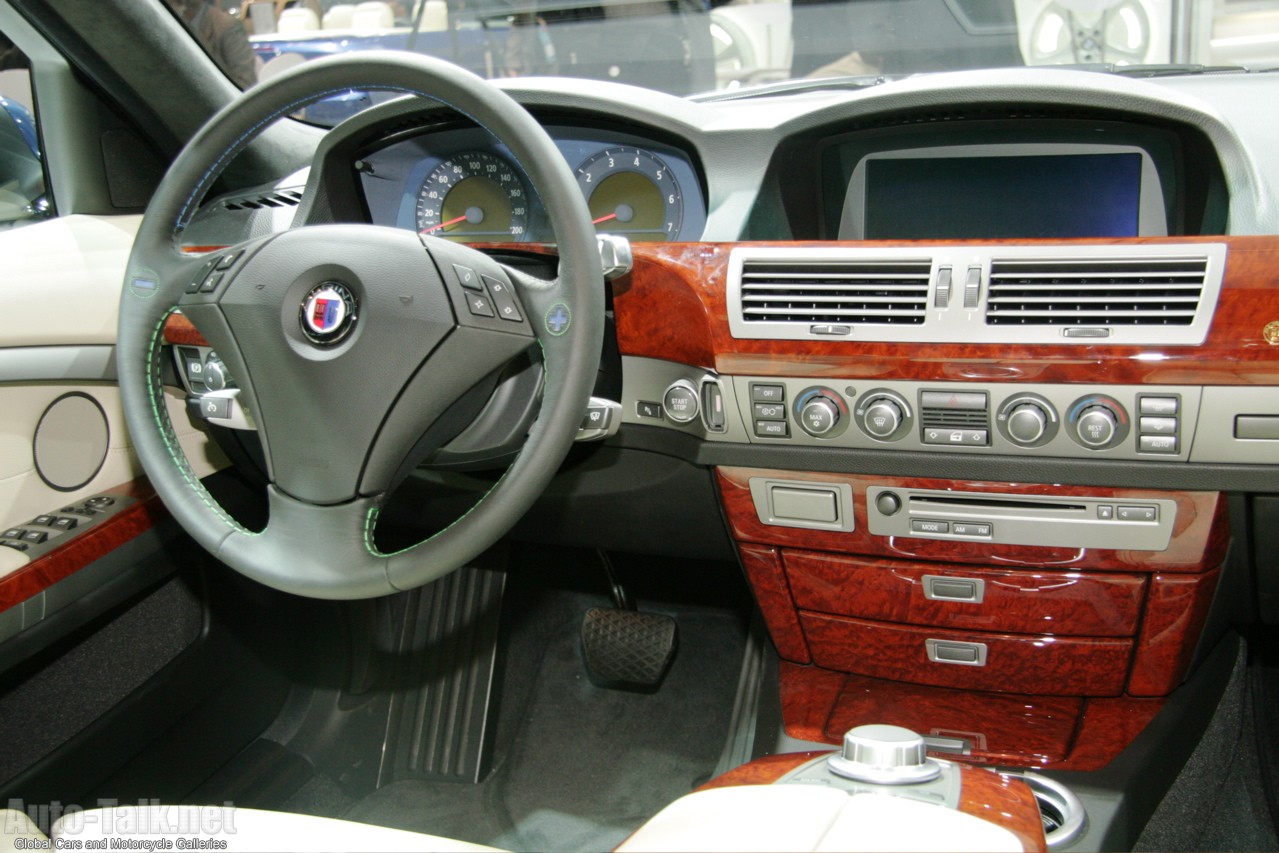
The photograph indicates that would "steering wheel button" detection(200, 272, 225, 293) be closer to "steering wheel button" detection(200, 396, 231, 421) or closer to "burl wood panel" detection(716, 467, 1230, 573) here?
"steering wheel button" detection(200, 396, 231, 421)

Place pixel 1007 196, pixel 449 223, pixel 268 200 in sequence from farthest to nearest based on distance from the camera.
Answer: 1. pixel 268 200
2. pixel 449 223
3. pixel 1007 196

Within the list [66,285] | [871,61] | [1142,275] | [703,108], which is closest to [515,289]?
[703,108]

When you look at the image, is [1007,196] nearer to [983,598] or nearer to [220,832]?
[983,598]

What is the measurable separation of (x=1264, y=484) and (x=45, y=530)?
71.3 inches

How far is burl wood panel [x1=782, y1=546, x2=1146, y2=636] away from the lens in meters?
1.56

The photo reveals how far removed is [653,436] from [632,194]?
1.35 ft

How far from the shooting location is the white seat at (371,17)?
7.97ft

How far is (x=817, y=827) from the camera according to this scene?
864 mm

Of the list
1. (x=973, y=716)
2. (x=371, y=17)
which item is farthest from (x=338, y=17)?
(x=973, y=716)

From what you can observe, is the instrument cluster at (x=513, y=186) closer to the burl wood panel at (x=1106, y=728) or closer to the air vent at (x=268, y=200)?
the air vent at (x=268, y=200)

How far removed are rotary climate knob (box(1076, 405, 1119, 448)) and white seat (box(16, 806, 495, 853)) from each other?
36.2 inches

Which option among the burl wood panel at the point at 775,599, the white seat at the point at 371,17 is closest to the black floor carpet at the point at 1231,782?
the burl wood panel at the point at 775,599

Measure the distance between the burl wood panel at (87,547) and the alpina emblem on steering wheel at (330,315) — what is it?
78cm

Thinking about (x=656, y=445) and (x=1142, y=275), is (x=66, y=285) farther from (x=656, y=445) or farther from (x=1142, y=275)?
(x=1142, y=275)
